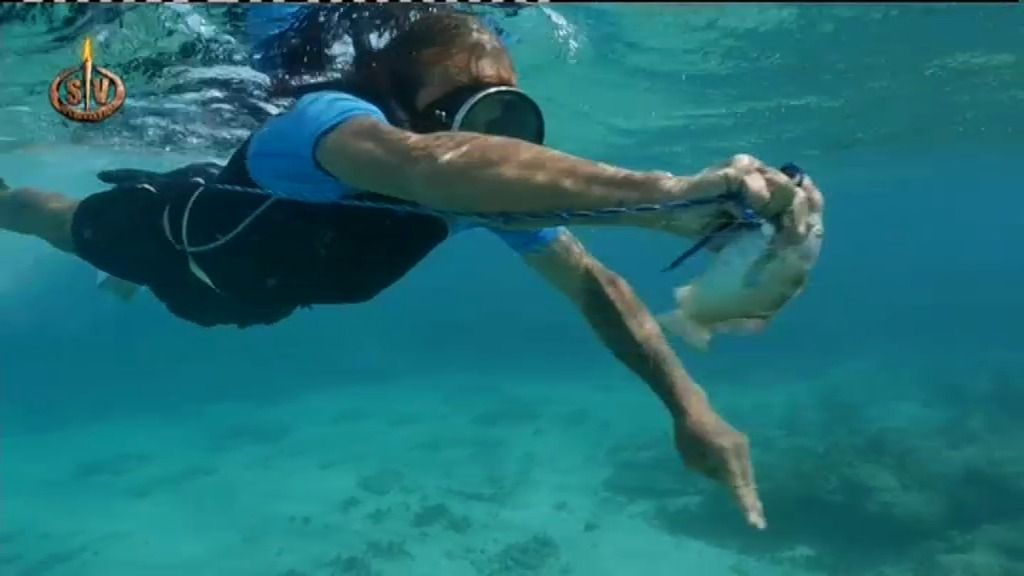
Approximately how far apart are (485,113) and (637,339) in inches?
67.0

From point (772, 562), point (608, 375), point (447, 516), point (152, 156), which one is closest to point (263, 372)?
point (608, 375)

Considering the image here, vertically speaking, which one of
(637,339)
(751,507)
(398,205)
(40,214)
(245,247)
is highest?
(40,214)

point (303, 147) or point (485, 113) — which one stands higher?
point (485, 113)

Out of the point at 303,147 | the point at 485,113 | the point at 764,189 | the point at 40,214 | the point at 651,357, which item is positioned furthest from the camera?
the point at 40,214

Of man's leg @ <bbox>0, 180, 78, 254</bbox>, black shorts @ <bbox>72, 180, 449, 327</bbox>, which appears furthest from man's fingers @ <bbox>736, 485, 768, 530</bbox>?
man's leg @ <bbox>0, 180, 78, 254</bbox>

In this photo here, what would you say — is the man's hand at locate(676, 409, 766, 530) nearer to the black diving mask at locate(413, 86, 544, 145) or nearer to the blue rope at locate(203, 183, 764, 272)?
the blue rope at locate(203, 183, 764, 272)

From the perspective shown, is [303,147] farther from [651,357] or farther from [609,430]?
[609,430]

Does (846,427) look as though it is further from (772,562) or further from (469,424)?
(469,424)

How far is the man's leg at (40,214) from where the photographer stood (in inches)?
263

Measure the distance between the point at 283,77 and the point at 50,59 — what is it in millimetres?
4029

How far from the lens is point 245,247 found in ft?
16.8

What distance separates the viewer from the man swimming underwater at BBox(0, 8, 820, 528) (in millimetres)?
2762

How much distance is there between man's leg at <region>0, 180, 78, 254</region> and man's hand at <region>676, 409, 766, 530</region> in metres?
4.85

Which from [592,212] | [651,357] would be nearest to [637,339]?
[651,357]
